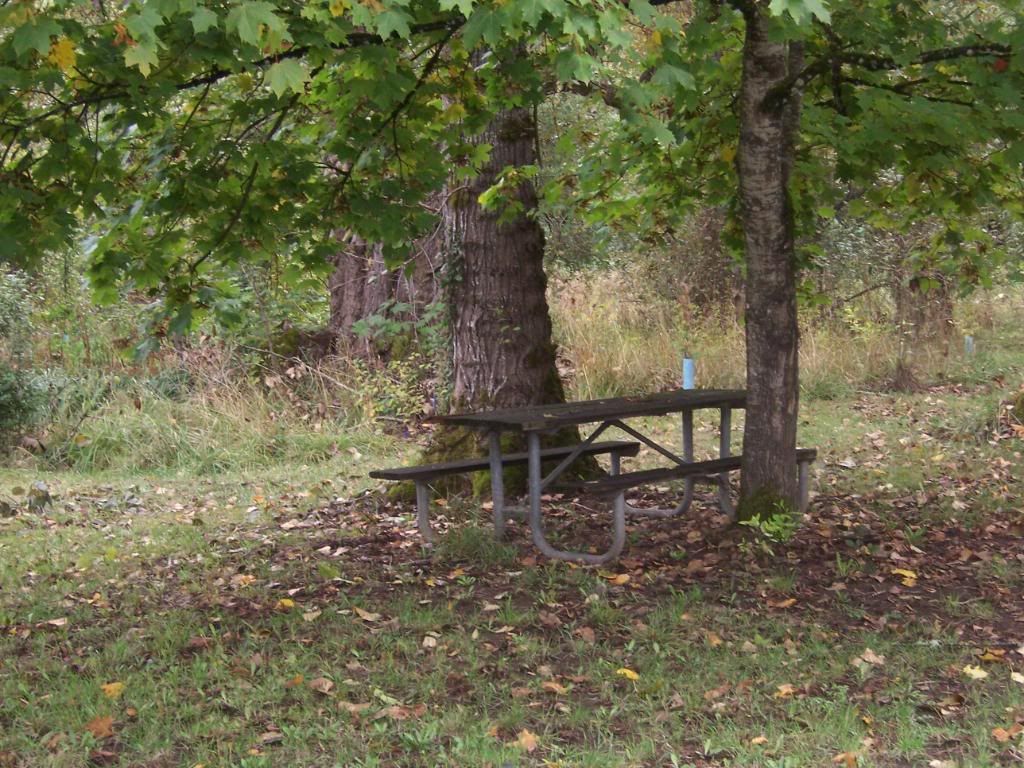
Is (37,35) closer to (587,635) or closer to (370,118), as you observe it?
(370,118)

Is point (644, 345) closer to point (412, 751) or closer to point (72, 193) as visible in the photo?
point (72, 193)

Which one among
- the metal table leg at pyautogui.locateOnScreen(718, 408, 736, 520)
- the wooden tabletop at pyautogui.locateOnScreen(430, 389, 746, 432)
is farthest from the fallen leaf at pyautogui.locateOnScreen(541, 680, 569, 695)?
the metal table leg at pyautogui.locateOnScreen(718, 408, 736, 520)

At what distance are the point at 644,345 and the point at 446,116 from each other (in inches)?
313

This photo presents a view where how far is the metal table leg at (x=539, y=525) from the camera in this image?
6.28 m

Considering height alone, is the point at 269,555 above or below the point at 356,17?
below

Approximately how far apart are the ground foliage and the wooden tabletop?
0.74 m

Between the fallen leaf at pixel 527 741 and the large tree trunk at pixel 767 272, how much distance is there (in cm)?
280

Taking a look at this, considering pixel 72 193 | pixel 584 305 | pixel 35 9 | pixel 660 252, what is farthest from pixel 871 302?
pixel 35 9

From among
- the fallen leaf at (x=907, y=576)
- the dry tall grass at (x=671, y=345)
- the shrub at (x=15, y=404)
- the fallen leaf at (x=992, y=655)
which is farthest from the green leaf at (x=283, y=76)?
the dry tall grass at (x=671, y=345)

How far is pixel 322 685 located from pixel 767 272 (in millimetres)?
3241

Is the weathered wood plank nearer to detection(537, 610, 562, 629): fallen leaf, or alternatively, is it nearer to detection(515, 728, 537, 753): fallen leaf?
detection(537, 610, 562, 629): fallen leaf

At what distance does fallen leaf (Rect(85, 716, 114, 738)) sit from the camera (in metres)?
4.27

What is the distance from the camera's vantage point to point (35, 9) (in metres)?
3.79

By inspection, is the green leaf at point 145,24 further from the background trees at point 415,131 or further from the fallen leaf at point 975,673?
the fallen leaf at point 975,673
